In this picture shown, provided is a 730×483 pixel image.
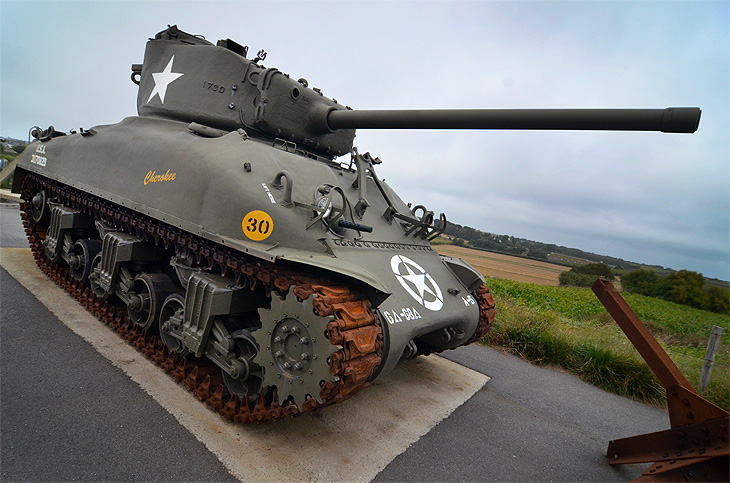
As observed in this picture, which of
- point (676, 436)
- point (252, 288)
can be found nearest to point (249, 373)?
point (252, 288)

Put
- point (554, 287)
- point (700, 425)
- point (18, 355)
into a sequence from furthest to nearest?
point (554, 287) < point (18, 355) < point (700, 425)

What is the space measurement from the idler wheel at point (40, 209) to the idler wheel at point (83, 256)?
1.57 m

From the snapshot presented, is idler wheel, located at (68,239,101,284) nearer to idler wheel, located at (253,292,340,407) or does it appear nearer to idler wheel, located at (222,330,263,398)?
idler wheel, located at (222,330,263,398)

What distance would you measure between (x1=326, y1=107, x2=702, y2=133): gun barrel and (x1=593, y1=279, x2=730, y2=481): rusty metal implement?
169 centimetres

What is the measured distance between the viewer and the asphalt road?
3.08m

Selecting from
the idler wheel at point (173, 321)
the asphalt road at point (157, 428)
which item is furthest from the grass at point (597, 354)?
the idler wheel at point (173, 321)

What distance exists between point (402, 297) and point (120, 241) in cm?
340

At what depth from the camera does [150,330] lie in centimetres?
498

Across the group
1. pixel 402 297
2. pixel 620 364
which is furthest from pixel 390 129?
pixel 620 364

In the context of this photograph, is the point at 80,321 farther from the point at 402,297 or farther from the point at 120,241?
the point at 402,297

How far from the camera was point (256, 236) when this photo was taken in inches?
142

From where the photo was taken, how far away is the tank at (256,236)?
3238mm

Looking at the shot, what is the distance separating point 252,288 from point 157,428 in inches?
54.8

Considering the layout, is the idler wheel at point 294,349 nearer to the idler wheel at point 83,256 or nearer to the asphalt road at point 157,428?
the asphalt road at point 157,428
